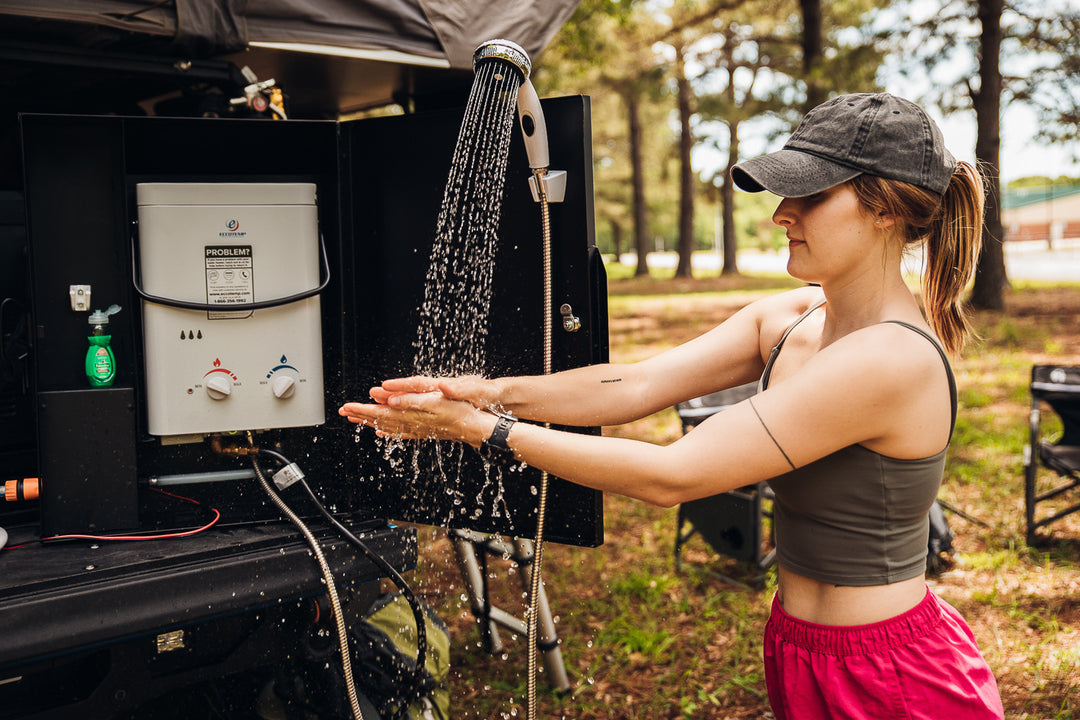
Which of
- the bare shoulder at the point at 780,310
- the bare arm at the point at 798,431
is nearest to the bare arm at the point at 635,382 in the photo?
the bare shoulder at the point at 780,310

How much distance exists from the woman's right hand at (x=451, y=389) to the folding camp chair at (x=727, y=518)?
2.11 m

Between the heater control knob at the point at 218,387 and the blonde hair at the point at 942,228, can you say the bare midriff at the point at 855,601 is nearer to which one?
the blonde hair at the point at 942,228

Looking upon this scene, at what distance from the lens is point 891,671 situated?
1.61 m

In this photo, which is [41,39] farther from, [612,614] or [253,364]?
[612,614]

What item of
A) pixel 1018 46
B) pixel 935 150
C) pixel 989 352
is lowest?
pixel 989 352

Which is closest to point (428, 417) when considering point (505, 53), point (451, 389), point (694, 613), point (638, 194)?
point (451, 389)

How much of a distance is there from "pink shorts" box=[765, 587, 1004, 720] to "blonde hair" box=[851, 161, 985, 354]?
0.56 meters

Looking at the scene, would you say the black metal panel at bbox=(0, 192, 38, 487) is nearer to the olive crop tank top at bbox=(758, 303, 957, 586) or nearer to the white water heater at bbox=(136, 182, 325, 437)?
the white water heater at bbox=(136, 182, 325, 437)

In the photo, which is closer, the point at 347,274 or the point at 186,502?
the point at 186,502

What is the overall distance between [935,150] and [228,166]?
1.76 meters

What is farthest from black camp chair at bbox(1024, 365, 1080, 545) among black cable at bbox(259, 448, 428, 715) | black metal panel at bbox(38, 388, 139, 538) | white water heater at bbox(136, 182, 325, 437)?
black metal panel at bbox(38, 388, 139, 538)

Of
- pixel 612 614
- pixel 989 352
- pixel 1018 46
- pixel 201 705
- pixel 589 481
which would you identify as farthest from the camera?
pixel 1018 46

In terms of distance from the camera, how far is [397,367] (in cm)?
234

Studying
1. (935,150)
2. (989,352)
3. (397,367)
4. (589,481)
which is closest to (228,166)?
(397,367)
